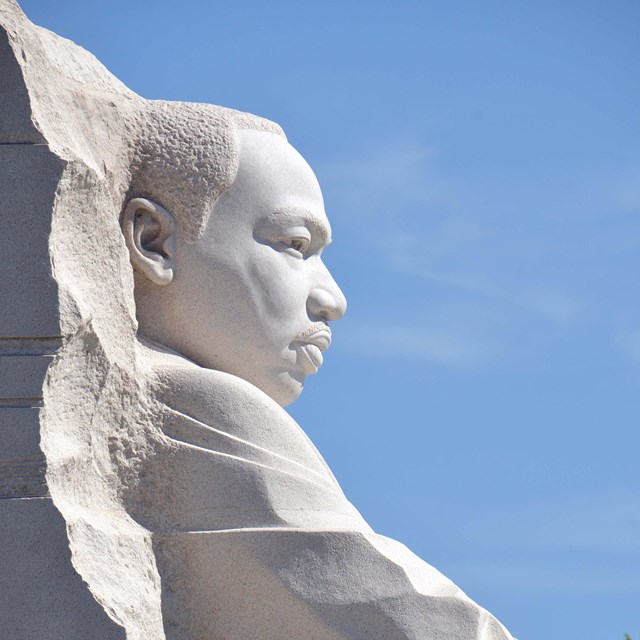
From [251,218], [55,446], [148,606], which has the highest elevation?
[251,218]

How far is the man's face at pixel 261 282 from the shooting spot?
6.28m

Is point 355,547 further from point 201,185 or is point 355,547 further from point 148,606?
point 201,185

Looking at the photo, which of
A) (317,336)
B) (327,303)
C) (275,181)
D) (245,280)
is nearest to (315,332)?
(317,336)

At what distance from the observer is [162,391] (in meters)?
5.96

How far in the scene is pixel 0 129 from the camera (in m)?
5.59

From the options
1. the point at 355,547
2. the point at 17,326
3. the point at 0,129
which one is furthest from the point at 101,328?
the point at 355,547

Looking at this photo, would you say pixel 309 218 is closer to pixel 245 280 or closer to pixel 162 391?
pixel 245 280

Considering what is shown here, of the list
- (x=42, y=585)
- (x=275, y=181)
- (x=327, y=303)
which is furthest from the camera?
(x=327, y=303)

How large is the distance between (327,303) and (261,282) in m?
0.41

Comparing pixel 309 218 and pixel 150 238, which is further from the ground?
pixel 309 218

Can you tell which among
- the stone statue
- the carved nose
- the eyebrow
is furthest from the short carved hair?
the carved nose

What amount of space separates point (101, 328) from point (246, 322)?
2.78 feet

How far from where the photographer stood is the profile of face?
6262 millimetres

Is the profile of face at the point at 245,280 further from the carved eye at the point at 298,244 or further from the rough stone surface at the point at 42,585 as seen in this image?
the rough stone surface at the point at 42,585
